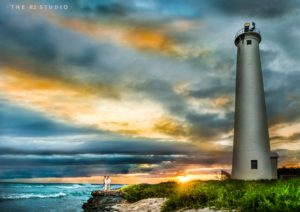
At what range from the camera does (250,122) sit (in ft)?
90.4

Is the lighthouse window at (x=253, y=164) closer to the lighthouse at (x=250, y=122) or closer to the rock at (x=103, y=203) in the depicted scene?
the lighthouse at (x=250, y=122)

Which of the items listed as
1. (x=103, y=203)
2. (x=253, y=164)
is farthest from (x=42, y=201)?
(x=253, y=164)

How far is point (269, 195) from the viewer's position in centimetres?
1156

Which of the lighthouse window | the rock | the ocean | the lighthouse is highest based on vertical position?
the lighthouse

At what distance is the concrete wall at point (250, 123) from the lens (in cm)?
2719

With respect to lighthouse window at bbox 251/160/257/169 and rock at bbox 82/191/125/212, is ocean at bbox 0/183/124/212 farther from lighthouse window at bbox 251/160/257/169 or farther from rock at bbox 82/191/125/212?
lighthouse window at bbox 251/160/257/169

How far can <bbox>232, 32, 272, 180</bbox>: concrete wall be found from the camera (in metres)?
27.2

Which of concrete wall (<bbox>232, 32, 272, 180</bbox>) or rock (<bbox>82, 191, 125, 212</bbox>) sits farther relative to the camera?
concrete wall (<bbox>232, 32, 272, 180</bbox>)

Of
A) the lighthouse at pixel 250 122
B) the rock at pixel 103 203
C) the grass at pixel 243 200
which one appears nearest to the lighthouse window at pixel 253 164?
the lighthouse at pixel 250 122

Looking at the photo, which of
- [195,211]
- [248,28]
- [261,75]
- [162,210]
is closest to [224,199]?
[195,211]

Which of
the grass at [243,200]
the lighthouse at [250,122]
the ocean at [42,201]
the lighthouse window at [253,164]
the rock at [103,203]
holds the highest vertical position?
the lighthouse at [250,122]

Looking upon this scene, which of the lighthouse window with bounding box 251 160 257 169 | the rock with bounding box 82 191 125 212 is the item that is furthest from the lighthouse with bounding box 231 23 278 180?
the rock with bounding box 82 191 125 212

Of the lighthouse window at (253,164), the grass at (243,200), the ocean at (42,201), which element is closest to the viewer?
the grass at (243,200)

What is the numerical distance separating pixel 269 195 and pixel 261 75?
19.5 meters
